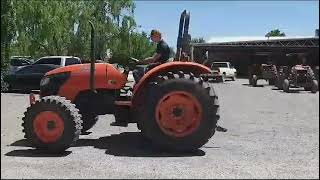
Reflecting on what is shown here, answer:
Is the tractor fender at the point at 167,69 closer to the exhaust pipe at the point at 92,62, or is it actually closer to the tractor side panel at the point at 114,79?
the tractor side panel at the point at 114,79

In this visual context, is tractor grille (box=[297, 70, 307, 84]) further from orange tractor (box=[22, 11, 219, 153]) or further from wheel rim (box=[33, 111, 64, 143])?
wheel rim (box=[33, 111, 64, 143])

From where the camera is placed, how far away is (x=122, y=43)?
118 ft

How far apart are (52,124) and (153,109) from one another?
4.91ft

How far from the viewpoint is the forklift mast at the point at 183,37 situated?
865cm

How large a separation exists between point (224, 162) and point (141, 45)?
30789mm

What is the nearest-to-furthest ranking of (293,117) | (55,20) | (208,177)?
1. (208,177)
2. (293,117)
3. (55,20)

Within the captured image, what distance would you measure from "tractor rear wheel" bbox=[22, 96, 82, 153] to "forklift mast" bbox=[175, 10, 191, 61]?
224cm

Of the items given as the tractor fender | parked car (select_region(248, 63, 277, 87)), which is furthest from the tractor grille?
the tractor fender

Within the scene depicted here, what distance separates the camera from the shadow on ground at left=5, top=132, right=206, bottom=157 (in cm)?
735

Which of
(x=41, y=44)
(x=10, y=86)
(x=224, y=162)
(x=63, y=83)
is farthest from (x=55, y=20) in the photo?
(x=224, y=162)

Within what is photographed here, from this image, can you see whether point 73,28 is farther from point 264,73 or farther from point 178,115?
point 178,115

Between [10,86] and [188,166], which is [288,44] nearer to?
[10,86]

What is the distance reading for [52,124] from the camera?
291 inches

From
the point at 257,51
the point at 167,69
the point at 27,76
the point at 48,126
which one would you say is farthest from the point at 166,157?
the point at 257,51
